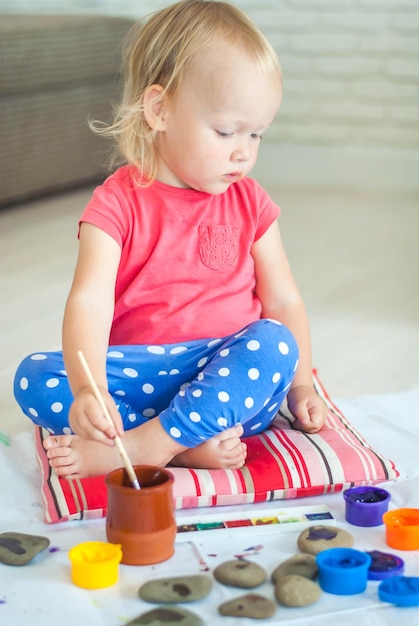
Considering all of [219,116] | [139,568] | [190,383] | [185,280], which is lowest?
[139,568]

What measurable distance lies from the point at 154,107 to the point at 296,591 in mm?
637

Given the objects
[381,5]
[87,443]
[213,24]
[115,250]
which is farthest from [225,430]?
[381,5]

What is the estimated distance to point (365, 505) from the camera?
41.1 inches

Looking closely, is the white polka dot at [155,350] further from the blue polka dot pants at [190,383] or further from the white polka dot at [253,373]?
the white polka dot at [253,373]

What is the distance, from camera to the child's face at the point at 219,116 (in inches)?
45.9

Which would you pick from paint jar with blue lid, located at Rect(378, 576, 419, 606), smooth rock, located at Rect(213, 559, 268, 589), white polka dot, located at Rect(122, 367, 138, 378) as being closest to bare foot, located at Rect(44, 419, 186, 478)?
white polka dot, located at Rect(122, 367, 138, 378)

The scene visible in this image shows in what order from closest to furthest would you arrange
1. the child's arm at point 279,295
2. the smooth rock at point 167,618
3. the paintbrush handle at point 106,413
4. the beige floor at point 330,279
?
the smooth rock at point 167,618
the paintbrush handle at point 106,413
the child's arm at point 279,295
the beige floor at point 330,279

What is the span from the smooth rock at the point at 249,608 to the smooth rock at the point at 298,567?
5cm

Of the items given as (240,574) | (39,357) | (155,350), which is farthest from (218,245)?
(240,574)

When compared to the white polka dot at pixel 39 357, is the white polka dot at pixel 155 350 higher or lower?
higher

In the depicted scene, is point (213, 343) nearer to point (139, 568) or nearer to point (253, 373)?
point (253, 373)

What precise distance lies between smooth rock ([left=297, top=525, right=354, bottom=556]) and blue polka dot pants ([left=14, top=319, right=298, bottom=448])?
18 cm

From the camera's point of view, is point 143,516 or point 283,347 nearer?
point 143,516

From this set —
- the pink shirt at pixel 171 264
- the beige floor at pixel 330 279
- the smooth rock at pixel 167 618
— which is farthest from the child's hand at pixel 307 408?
the smooth rock at pixel 167 618
